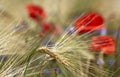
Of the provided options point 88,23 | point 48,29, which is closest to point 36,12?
point 48,29

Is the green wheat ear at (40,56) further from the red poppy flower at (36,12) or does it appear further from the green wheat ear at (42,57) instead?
the red poppy flower at (36,12)

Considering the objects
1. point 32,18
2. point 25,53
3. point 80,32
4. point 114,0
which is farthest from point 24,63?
point 114,0

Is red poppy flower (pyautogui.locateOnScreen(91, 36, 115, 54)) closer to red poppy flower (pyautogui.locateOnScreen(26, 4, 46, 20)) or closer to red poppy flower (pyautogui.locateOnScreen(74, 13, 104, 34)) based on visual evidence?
red poppy flower (pyautogui.locateOnScreen(74, 13, 104, 34))

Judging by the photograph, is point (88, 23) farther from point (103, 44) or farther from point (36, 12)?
point (36, 12)

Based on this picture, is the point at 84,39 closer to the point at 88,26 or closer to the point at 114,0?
the point at 88,26

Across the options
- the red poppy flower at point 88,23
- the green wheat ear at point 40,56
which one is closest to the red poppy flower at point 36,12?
the red poppy flower at point 88,23

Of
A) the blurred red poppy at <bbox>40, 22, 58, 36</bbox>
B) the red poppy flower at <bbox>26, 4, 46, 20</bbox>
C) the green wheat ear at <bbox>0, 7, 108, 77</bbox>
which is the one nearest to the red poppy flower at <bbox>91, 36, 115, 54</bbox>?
the green wheat ear at <bbox>0, 7, 108, 77</bbox>
